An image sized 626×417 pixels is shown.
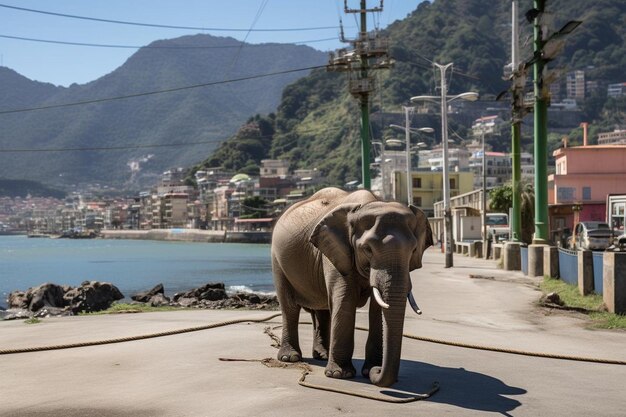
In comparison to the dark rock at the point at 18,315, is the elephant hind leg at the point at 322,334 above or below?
Answer: above

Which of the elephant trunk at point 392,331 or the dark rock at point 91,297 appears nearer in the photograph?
the elephant trunk at point 392,331

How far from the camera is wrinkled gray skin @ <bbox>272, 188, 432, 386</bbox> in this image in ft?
28.0

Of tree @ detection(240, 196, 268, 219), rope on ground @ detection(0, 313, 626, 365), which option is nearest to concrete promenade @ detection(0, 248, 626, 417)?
rope on ground @ detection(0, 313, 626, 365)

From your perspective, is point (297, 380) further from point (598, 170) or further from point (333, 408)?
point (598, 170)

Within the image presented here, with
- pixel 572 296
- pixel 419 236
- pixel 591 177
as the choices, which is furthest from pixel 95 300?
pixel 591 177

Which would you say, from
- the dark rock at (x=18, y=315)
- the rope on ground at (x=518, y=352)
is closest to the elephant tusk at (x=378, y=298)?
the rope on ground at (x=518, y=352)

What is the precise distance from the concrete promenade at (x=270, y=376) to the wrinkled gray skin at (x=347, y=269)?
1.13ft

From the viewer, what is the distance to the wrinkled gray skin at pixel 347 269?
8531 mm

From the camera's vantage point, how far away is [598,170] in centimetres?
6066

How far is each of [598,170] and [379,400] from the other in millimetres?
56333

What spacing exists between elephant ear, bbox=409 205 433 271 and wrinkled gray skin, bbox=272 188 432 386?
1 cm

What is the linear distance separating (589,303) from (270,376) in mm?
10821

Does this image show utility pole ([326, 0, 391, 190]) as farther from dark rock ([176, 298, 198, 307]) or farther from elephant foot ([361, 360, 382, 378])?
elephant foot ([361, 360, 382, 378])

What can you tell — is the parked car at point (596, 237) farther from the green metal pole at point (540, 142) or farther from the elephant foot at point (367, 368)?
the elephant foot at point (367, 368)
